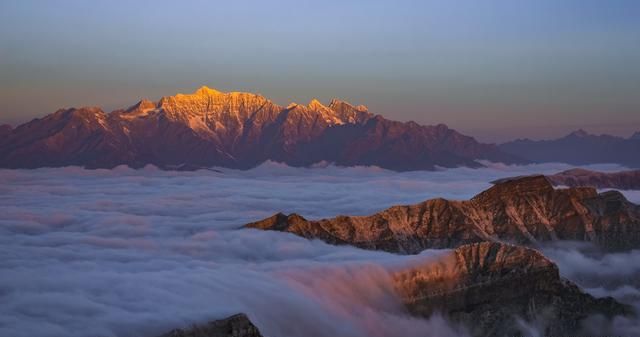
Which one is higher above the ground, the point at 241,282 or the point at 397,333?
the point at 241,282

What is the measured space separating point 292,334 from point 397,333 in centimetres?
4062

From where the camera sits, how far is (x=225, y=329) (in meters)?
126

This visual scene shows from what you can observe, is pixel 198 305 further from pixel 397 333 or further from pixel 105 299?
pixel 397 333

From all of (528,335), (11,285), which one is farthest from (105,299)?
(528,335)

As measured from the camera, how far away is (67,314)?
123 m

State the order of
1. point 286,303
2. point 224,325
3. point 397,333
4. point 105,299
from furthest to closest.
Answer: point 397,333, point 286,303, point 105,299, point 224,325

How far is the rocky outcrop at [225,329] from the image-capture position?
121188 millimetres

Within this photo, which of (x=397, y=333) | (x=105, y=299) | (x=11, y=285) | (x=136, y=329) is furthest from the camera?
(x=397, y=333)

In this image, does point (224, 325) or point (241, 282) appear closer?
point (224, 325)

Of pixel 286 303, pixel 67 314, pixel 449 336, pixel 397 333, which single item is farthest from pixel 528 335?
pixel 67 314

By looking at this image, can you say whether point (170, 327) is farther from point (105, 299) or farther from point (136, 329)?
point (105, 299)

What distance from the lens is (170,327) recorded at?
12125 cm

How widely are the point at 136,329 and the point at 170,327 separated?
5.57 metres

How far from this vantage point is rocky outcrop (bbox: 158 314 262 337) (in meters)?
121
